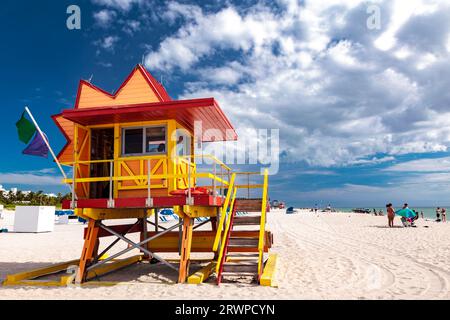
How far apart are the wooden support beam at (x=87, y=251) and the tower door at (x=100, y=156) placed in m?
1.34

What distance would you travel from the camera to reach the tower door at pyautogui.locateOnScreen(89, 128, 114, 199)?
494 inches

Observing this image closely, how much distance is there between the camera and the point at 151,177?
10.3 m

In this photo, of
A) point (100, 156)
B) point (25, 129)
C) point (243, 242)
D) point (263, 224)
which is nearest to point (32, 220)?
point (100, 156)

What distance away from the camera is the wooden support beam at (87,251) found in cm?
1088

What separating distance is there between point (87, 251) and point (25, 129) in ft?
14.4

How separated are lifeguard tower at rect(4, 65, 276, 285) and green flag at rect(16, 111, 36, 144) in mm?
1023

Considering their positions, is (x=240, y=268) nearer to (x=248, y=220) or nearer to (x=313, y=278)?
(x=248, y=220)

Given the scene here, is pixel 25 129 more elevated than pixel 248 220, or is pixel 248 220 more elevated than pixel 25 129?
pixel 25 129

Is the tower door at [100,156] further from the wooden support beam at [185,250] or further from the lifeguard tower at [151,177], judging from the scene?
the wooden support beam at [185,250]

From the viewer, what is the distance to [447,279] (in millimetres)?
10703

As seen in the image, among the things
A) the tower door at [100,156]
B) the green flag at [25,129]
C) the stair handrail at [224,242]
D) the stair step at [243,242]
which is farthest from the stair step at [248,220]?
the green flag at [25,129]

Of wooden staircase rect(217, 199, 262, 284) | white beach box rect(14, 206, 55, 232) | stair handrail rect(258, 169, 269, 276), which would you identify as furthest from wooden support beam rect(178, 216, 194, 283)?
white beach box rect(14, 206, 55, 232)
